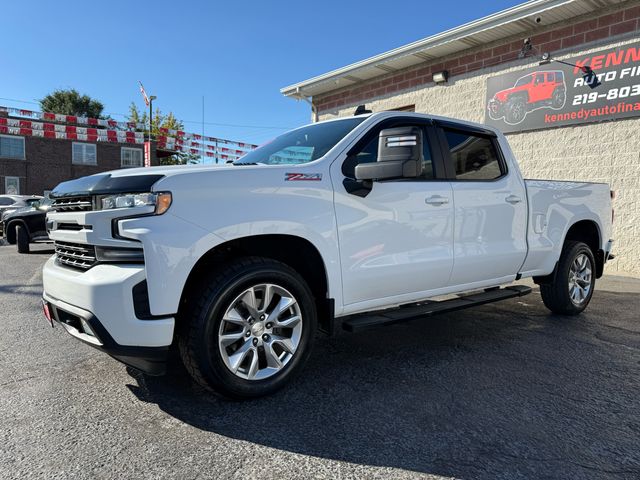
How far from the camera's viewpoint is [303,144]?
373cm

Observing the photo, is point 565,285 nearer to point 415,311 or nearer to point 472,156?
point 472,156

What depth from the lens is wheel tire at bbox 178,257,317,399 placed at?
8.57 feet

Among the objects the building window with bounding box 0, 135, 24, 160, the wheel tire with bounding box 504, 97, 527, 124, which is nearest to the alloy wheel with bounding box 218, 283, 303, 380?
the wheel tire with bounding box 504, 97, 527, 124

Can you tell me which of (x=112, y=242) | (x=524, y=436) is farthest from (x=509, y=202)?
(x=112, y=242)

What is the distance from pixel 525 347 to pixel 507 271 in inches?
28.5

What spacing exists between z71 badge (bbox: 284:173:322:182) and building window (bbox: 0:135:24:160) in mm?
35109

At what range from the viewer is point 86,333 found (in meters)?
2.64

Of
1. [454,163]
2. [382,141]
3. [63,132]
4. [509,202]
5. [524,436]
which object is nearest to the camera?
[524,436]

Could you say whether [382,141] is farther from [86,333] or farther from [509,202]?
[86,333]

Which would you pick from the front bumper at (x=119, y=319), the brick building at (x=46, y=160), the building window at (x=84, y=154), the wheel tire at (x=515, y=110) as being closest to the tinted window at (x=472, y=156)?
the front bumper at (x=119, y=319)

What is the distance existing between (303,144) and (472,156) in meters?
1.59

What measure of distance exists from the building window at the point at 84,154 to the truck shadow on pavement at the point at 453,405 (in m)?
34.2

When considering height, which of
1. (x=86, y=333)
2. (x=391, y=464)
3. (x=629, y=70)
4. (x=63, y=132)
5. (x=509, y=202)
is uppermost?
(x=63, y=132)

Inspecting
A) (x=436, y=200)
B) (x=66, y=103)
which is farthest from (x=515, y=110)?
(x=66, y=103)
